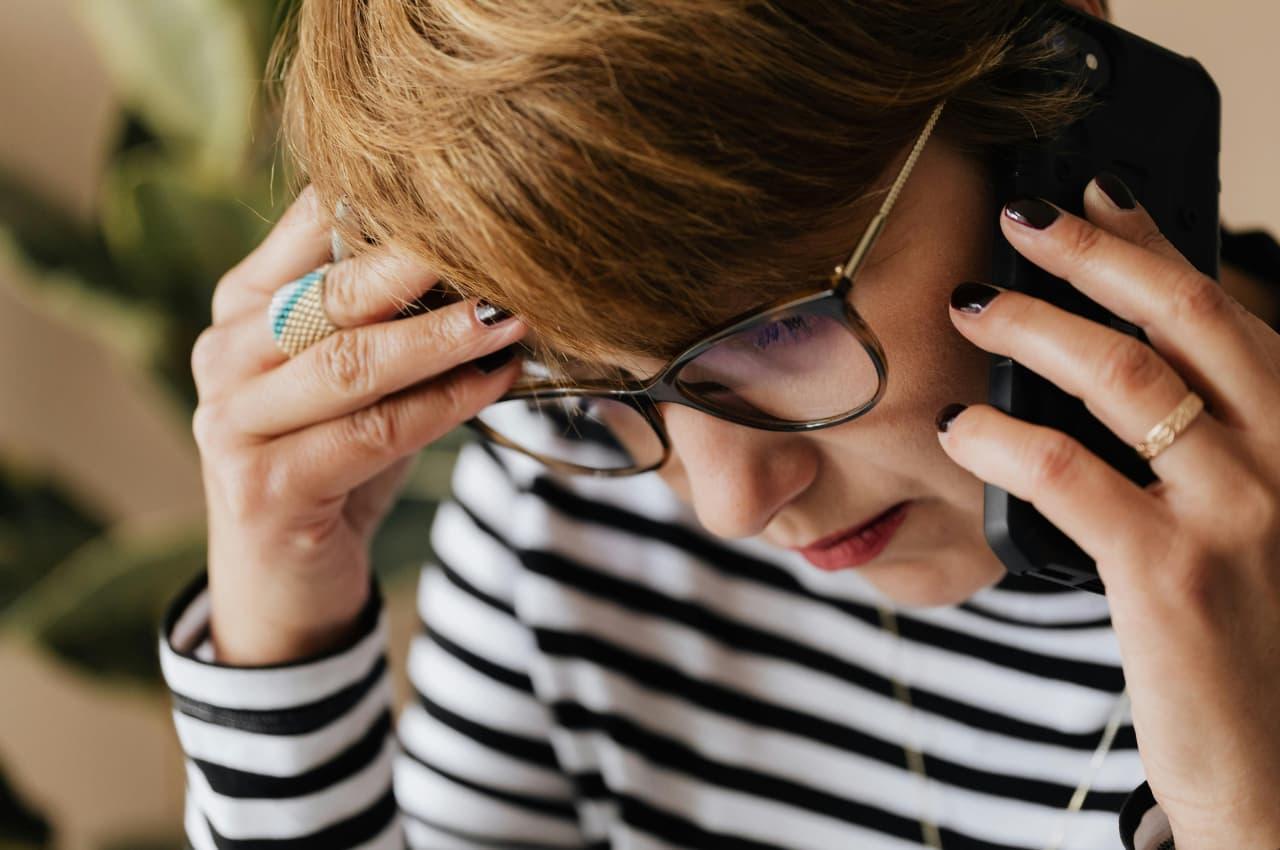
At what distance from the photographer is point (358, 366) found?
0.73 metres

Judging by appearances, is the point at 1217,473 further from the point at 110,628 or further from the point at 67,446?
the point at 67,446

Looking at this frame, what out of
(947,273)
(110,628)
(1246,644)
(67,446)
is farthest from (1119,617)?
(67,446)

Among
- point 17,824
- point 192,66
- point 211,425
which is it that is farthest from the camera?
point 17,824

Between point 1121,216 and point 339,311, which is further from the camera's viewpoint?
point 339,311

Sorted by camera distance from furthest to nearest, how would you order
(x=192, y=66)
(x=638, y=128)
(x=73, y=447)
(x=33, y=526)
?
1. (x=73, y=447)
2. (x=33, y=526)
3. (x=192, y=66)
4. (x=638, y=128)

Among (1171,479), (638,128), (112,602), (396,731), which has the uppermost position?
(638,128)

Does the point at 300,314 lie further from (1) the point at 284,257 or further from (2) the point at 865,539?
(2) the point at 865,539

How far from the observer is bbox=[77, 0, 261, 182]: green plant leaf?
1.34 meters

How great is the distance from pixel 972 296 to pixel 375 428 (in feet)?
1.33

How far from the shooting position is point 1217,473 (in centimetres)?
58

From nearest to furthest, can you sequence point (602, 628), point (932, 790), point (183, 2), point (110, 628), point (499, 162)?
point (499, 162), point (932, 790), point (602, 628), point (183, 2), point (110, 628)

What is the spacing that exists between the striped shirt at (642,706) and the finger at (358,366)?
0.22 metres

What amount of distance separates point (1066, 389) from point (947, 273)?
0.09m

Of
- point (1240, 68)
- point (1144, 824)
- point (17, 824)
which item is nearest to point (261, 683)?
point (1144, 824)
